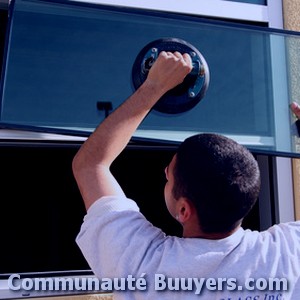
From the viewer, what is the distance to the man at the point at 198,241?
3.65ft

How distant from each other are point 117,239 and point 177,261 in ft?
0.46

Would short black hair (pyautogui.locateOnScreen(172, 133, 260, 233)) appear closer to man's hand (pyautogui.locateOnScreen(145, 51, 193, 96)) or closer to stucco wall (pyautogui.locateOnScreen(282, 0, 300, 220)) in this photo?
man's hand (pyautogui.locateOnScreen(145, 51, 193, 96))

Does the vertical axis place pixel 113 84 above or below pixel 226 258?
above

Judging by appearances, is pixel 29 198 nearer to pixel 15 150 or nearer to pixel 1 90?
pixel 15 150

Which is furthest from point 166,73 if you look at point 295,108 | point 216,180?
point 295,108

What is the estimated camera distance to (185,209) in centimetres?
115

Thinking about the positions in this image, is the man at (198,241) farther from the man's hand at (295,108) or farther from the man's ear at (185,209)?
the man's hand at (295,108)

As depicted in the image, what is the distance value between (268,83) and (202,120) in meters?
0.40

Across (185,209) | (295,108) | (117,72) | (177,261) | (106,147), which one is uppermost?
(117,72)

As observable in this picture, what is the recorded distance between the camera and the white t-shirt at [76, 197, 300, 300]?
1.12 meters

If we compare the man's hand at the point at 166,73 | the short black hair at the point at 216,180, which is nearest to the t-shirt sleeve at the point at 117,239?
the short black hair at the point at 216,180

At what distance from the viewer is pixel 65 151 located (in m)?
2.71

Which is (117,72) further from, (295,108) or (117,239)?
(117,239)

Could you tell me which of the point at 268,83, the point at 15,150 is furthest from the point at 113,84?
the point at 15,150
